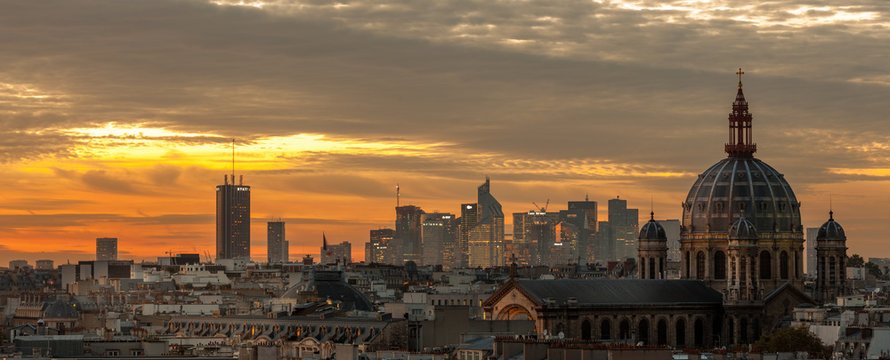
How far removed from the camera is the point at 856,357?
5920 inches

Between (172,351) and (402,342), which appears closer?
(172,351)

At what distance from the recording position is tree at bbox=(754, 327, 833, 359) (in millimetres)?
168375

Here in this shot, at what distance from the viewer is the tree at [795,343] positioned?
168m

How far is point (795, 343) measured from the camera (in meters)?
173

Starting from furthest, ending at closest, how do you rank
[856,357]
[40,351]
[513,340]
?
[856,357], [40,351], [513,340]

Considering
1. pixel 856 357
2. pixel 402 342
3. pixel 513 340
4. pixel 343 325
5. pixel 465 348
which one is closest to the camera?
pixel 513 340

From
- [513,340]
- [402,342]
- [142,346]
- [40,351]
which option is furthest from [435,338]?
[513,340]

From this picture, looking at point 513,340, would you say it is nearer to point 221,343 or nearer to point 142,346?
point 142,346

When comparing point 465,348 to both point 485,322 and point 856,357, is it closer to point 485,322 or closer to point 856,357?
point 856,357

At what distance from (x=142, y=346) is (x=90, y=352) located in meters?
10.3

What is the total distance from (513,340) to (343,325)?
80593 mm

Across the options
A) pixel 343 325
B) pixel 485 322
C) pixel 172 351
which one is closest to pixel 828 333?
pixel 485 322

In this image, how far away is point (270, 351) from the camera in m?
140

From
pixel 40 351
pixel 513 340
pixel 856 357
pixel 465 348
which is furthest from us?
pixel 856 357
